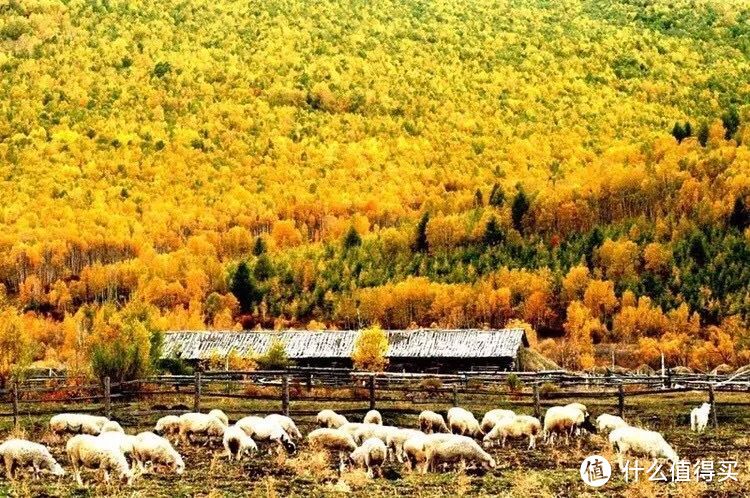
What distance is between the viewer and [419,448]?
1811cm

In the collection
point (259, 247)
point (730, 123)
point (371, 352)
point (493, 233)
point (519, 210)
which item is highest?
point (730, 123)

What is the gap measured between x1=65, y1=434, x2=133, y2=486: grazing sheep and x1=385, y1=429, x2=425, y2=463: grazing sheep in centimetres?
424

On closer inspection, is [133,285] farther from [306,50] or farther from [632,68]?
[632,68]

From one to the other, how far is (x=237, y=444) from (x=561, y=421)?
5.71 m

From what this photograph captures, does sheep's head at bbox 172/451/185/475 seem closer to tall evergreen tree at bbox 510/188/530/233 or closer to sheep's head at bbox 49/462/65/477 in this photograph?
sheep's head at bbox 49/462/65/477

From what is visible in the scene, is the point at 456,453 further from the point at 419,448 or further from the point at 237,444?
the point at 237,444

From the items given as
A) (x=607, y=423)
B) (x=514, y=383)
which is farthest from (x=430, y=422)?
(x=514, y=383)

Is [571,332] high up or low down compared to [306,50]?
down

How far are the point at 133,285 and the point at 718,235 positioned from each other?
39.7 m

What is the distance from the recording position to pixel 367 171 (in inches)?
4437

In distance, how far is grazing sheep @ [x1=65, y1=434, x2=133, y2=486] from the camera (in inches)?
663

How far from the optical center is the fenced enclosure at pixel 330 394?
26.6m

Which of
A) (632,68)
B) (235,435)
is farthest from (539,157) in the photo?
(235,435)

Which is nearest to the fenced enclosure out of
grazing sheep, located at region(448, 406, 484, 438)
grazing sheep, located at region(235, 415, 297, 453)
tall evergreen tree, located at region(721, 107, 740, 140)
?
grazing sheep, located at region(448, 406, 484, 438)
